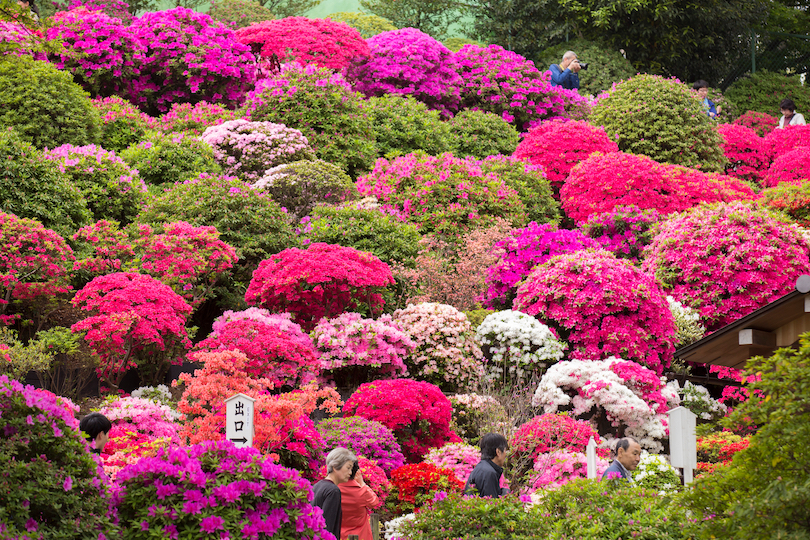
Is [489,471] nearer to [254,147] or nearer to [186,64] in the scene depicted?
[254,147]

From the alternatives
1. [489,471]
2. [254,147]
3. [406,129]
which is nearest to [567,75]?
[406,129]

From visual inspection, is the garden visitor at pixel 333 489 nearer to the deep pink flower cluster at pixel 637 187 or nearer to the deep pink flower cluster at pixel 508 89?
the deep pink flower cluster at pixel 637 187

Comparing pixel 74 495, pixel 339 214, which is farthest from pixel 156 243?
pixel 74 495

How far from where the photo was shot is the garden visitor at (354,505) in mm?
6102

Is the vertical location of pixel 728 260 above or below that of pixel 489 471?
above

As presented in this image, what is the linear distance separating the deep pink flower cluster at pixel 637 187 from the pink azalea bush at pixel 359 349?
6.88 m

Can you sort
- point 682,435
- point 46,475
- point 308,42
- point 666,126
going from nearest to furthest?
point 46,475, point 682,435, point 666,126, point 308,42

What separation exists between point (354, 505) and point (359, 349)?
4.38 metres

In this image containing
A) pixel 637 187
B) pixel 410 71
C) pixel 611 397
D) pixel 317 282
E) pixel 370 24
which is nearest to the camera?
pixel 611 397

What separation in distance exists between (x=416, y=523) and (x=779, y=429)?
119 inches

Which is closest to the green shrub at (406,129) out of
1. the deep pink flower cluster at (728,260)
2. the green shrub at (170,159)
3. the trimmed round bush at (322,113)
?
the trimmed round bush at (322,113)

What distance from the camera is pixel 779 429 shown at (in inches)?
138

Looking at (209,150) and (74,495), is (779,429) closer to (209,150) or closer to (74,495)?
(74,495)

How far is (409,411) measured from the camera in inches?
359
